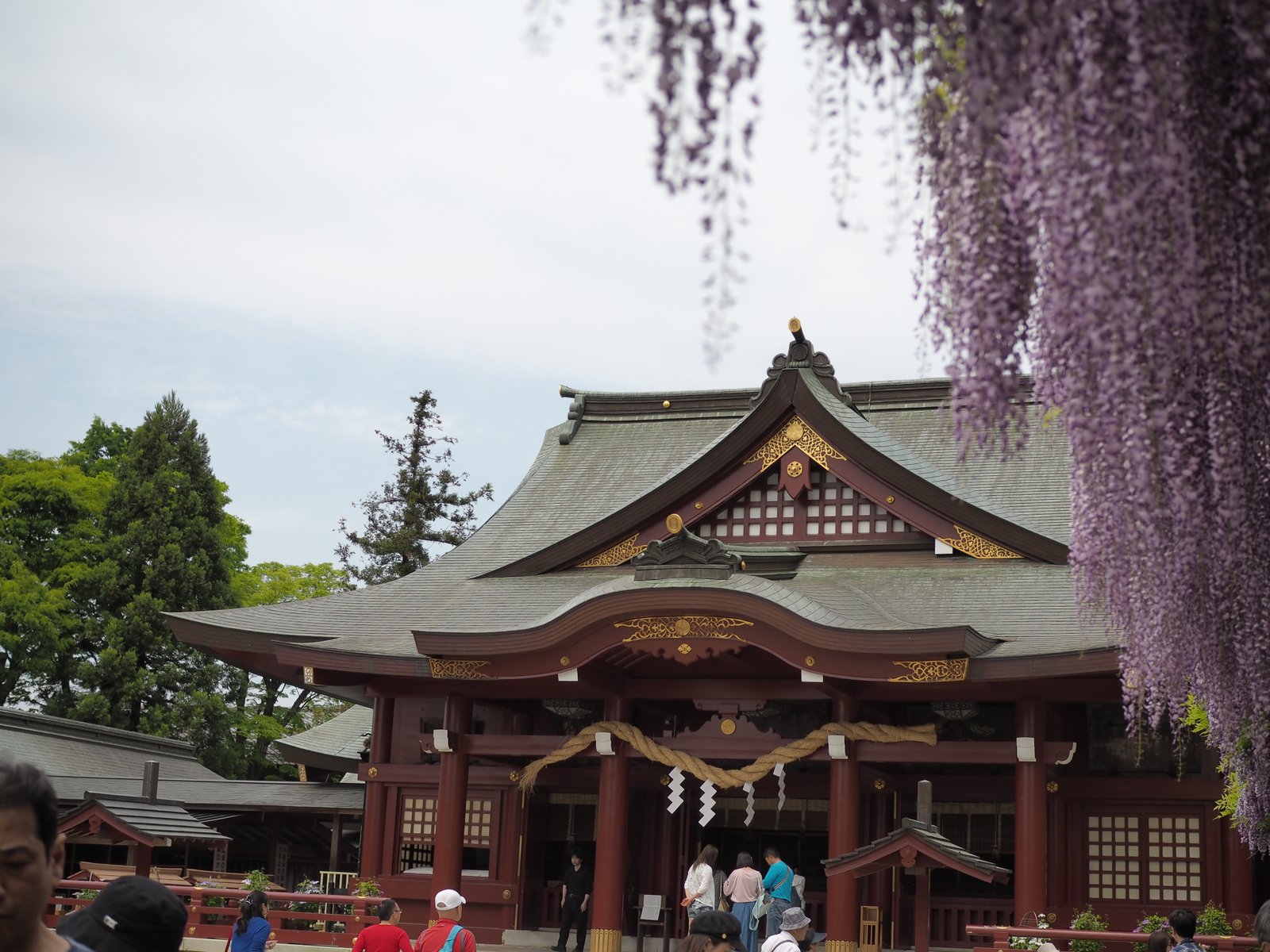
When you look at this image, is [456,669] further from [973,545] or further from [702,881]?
[973,545]

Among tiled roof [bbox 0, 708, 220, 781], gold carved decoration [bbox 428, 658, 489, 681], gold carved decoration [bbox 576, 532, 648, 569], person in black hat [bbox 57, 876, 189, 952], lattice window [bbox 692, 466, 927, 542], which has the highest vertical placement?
lattice window [bbox 692, 466, 927, 542]

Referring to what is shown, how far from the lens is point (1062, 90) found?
5.04 m

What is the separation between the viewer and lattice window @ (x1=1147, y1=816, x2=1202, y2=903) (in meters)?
17.5

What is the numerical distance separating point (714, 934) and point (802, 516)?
13745 mm

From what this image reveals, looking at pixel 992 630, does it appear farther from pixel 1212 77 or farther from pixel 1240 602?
pixel 1212 77

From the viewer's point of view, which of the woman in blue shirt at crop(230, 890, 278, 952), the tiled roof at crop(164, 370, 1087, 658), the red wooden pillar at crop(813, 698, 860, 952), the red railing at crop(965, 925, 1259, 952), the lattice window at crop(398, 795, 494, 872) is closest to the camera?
the woman in blue shirt at crop(230, 890, 278, 952)

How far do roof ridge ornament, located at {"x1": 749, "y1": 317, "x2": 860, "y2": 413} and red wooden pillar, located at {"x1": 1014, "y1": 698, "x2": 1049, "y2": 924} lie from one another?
5222 mm

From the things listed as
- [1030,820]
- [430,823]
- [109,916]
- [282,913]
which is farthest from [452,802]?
[109,916]

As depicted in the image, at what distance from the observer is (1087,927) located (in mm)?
15867

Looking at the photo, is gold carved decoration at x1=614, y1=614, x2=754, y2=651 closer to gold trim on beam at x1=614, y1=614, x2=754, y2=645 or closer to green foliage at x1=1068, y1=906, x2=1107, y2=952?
gold trim on beam at x1=614, y1=614, x2=754, y2=645

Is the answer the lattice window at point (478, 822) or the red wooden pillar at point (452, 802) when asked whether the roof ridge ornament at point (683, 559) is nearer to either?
the red wooden pillar at point (452, 802)

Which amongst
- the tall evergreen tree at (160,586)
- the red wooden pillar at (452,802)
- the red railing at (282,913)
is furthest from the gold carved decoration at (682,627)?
the tall evergreen tree at (160,586)

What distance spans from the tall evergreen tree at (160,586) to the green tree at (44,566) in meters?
0.75

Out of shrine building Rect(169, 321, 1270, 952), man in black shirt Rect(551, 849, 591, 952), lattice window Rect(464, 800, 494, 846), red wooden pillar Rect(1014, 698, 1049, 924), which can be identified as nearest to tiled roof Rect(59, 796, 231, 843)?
shrine building Rect(169, 321, 1270, 952)
